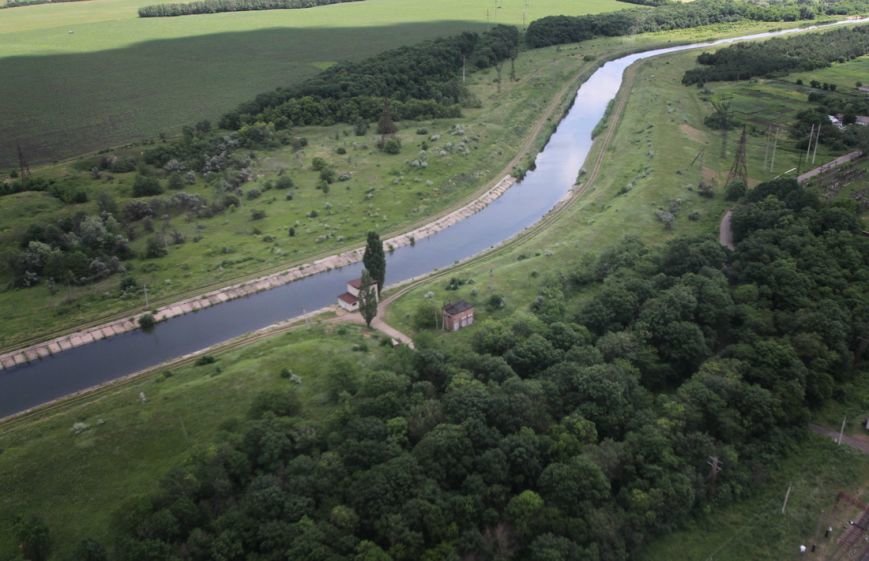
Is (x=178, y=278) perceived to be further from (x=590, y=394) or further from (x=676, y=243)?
(x=676, y=243)

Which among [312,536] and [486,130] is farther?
[486,130]

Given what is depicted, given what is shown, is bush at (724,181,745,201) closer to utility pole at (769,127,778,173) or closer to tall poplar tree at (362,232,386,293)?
utility pole at (769,127,778,173)

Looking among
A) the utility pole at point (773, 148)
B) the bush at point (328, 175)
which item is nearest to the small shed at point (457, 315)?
the bush at point (328, 175)

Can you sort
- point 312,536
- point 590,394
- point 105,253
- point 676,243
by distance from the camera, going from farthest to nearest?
point 105,253, point 676,243, point 590,394, point 312,536

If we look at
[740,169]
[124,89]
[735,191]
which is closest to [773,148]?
[740,169]

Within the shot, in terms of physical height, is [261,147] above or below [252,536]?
above

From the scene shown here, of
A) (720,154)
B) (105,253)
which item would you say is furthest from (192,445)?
(720,154)

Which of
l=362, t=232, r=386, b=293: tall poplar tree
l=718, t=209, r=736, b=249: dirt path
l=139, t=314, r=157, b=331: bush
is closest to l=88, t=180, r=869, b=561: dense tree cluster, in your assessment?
l=718, t=209, r=736, b=249: dirt path

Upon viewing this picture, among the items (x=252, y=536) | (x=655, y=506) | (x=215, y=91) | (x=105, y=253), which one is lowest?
(x=655, y=506)
